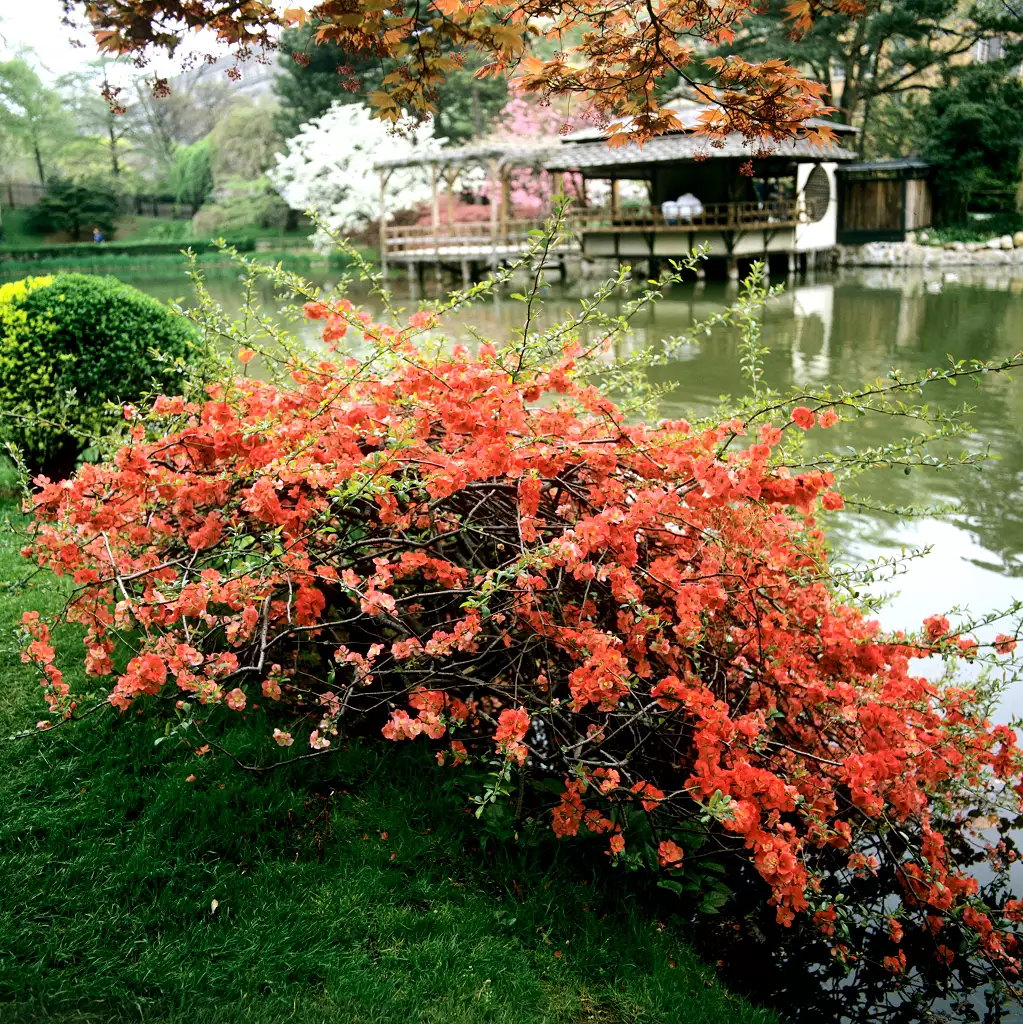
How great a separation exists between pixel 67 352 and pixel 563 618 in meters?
4.34

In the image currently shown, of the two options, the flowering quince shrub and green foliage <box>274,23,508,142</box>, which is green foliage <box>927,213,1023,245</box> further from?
the flowering quince shrub

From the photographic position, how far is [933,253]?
2480 cm

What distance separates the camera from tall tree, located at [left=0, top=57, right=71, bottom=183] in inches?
1366

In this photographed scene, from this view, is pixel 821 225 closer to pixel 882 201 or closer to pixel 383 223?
pixel 882 201

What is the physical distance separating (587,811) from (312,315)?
1.89 m

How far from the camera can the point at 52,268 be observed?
32281 mm

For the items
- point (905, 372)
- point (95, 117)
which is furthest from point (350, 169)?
point (905, 372)

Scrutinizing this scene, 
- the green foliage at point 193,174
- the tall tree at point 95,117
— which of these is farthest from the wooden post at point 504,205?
the tall tree at point 95,117

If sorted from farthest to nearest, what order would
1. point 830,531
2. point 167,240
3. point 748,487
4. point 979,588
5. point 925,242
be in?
1. point 167,240
2. point 925,242
3. point 830,531
4. point 979,588
5. point 748,487

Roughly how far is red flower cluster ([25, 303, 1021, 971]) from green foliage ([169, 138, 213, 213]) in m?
42.5

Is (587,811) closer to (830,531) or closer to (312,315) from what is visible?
(312,315)

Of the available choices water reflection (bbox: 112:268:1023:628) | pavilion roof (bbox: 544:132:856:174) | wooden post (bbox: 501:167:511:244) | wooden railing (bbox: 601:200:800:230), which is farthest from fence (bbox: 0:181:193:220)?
wooden railing (bbox: 601:200:800:230)

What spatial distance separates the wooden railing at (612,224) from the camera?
22188 mm

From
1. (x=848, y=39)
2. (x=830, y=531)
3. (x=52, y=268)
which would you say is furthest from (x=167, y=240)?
(x=830, y=531)
